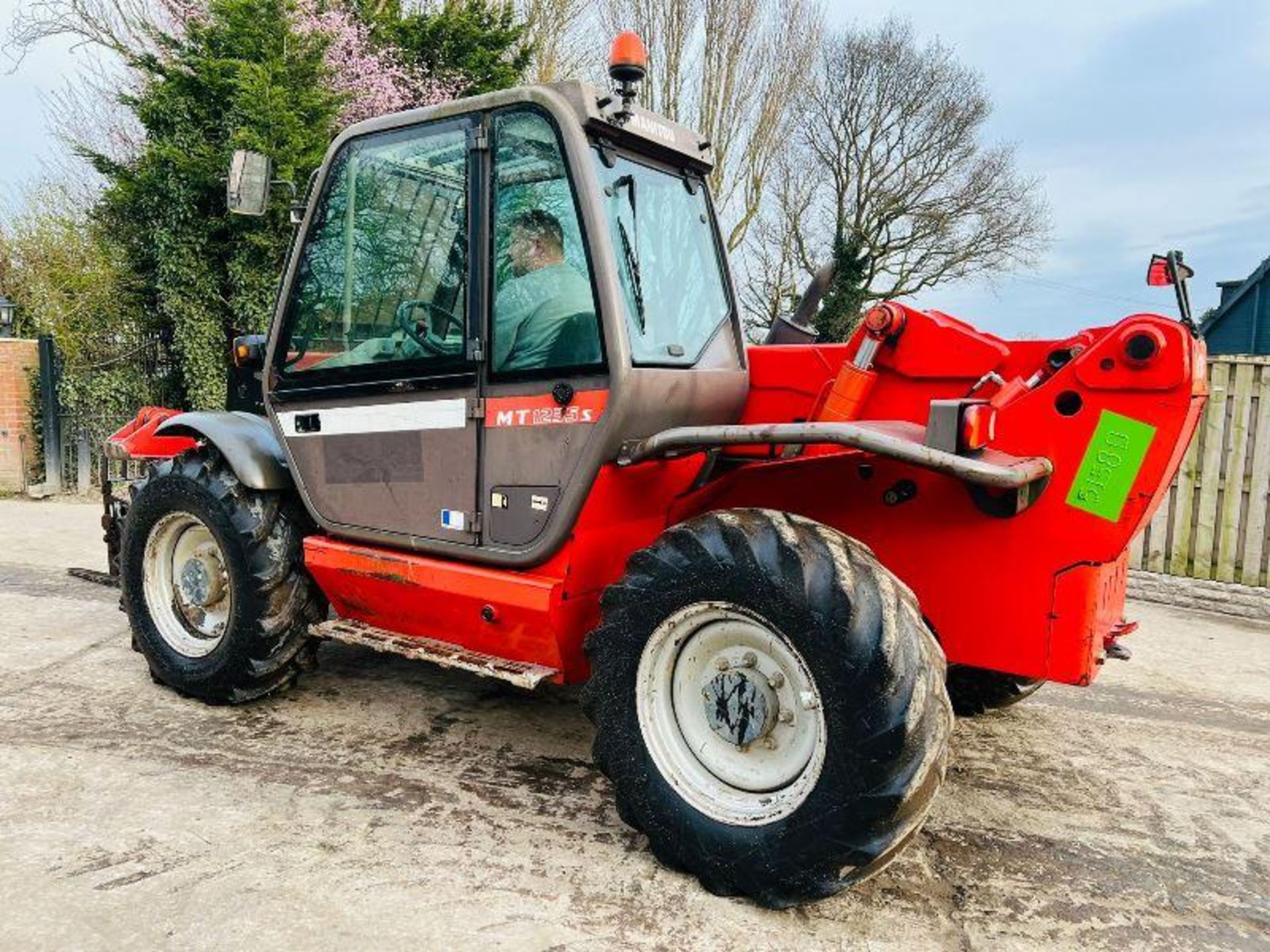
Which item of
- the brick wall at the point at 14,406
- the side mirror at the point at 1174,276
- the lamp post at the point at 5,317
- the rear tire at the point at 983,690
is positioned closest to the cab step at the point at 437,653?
the rear tire at the point at 983,690

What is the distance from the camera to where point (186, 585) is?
434cm

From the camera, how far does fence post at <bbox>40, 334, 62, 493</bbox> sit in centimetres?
1205

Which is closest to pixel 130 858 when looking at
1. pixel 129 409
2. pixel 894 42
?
pixel 129 409

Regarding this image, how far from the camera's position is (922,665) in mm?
2514

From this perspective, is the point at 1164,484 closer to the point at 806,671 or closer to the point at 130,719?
the point at 806,671

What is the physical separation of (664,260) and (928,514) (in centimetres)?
134

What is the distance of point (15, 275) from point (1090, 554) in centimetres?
1667

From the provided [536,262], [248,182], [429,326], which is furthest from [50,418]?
[536,262]

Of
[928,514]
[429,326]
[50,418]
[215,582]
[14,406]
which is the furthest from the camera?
[14,406]

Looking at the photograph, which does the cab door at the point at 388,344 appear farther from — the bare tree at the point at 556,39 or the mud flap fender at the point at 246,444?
the bare tree at the point at 556,39

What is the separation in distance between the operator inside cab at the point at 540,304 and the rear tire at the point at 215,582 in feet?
4.68

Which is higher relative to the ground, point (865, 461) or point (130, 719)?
point (865, 461)

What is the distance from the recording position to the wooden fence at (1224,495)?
7.21 meters

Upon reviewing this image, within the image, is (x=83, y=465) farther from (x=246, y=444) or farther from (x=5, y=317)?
(x=246, y=444)
